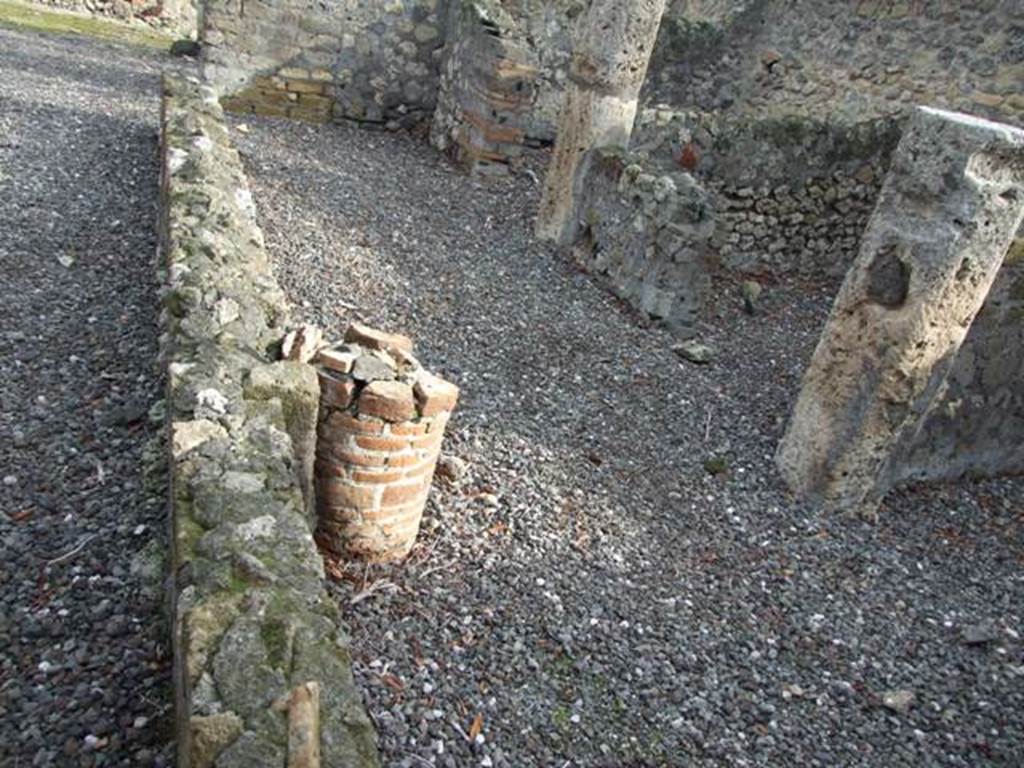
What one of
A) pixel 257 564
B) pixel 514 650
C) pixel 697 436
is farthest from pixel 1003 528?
pixel 257 564

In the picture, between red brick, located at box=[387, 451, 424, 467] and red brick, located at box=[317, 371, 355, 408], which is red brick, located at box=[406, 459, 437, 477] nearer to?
red brick, located at box=[387, 451, 424, 467]

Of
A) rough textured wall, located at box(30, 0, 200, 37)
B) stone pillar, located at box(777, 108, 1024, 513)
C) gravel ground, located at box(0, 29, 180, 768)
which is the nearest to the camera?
gravel ground, located at box(0, 29, 180, 768)

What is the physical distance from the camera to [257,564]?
2.27 m

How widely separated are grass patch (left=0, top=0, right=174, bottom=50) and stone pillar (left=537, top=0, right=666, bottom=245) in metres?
10.5

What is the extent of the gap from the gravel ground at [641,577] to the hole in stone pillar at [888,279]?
1302 mm

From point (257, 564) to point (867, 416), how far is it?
3.66 m

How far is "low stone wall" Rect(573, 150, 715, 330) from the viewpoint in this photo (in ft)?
21.5

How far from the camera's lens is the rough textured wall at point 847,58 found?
9062 millimetres

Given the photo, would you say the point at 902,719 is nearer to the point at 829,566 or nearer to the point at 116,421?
the point at 829,566

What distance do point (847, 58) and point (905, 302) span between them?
25.5 ft

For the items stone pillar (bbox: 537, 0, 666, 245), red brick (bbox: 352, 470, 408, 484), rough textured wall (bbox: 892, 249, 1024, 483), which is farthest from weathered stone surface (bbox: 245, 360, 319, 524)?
stone pillar (bbox: 537, 0, 666, 245)

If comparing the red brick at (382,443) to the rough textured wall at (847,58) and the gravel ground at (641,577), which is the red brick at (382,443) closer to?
the gravel ground at (641,577)

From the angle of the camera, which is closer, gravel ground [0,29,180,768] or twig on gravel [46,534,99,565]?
gravel ground [0,29,180,768]

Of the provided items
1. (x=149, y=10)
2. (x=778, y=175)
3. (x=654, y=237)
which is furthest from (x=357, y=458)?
(x=149, y=10)
